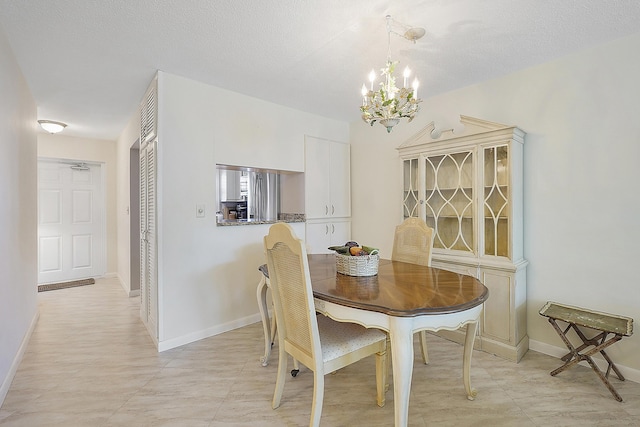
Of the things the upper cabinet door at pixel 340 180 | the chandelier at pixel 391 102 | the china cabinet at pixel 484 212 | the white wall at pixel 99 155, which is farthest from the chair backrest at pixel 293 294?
the white wall at pixel 99 155

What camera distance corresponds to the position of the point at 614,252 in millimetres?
2178

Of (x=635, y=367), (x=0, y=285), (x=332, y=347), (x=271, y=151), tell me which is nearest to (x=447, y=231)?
(x=635, y=367)

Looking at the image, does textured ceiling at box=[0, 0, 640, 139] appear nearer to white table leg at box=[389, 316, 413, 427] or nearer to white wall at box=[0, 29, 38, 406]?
white wall at box=[0, 29, 38, 406]

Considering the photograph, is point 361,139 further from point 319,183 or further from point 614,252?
point 614,252

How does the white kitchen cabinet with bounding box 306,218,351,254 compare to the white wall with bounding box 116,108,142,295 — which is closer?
the white kitchen cabinet with bounding box 306,218,351,254

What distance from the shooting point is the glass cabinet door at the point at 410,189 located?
3.08 metres

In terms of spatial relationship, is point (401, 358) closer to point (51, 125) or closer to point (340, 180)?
point (340, 180)

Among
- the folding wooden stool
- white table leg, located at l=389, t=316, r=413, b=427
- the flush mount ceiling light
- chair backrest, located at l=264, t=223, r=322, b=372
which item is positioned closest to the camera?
white table leg, located at l=389, t=316, r=413, b=427

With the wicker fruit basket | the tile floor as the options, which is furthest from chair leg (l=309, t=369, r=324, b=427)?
the wicker fruit basket

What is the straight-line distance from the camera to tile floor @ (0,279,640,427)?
5.71 ft

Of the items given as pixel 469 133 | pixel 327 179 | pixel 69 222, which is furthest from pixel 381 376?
pixel 69 222

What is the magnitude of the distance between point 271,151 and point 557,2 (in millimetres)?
2527

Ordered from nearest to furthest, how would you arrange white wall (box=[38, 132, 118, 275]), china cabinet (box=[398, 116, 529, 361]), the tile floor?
the tile floor → china cabinet (box=[398, 116, 529, 361]) → white wall (box=[38, 132, 118, 275])

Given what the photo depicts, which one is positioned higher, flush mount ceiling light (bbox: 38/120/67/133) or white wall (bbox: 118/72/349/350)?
flush mount ceiling light (bbox: 38/120/67/133)
